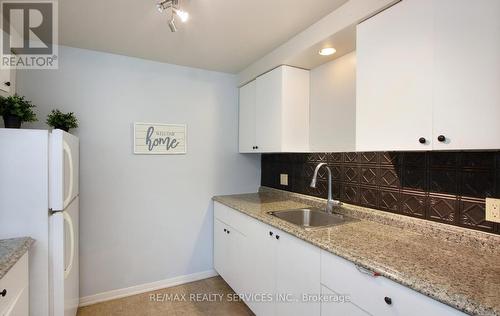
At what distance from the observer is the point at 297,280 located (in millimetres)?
1508

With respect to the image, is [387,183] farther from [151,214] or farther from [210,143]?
[151,214]

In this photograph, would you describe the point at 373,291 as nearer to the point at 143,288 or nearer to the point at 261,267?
the point at 261,267

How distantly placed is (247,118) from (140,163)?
46.1 inches

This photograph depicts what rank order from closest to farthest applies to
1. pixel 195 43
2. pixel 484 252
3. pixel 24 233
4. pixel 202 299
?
pixel 484 252 → pixel 24 233 → pixel 195 43 → pixel 202 299

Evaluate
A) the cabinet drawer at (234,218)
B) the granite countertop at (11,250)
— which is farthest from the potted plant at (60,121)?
the cabinet drawer at (234,218)

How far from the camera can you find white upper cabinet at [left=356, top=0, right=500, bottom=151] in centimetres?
100

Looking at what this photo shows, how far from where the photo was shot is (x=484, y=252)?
3.93ft

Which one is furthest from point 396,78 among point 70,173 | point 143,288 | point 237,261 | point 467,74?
point 143,288

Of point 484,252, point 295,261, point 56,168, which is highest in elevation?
point 56,168

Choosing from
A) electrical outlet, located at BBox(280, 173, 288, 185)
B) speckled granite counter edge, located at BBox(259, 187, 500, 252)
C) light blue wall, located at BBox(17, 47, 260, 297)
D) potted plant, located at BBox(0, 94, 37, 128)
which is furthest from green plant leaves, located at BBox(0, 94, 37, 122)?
speckled granite counter edge, located at BBox(259, 187, 500, 252)

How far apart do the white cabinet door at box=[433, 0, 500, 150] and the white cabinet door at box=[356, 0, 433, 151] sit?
46mm

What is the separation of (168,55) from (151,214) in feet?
5.03

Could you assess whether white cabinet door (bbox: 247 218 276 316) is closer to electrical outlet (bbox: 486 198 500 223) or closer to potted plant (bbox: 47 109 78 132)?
electrical outlet (bbox: 486 198 500 223)

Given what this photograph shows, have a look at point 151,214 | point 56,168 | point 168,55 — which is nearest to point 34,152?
point 56,168
